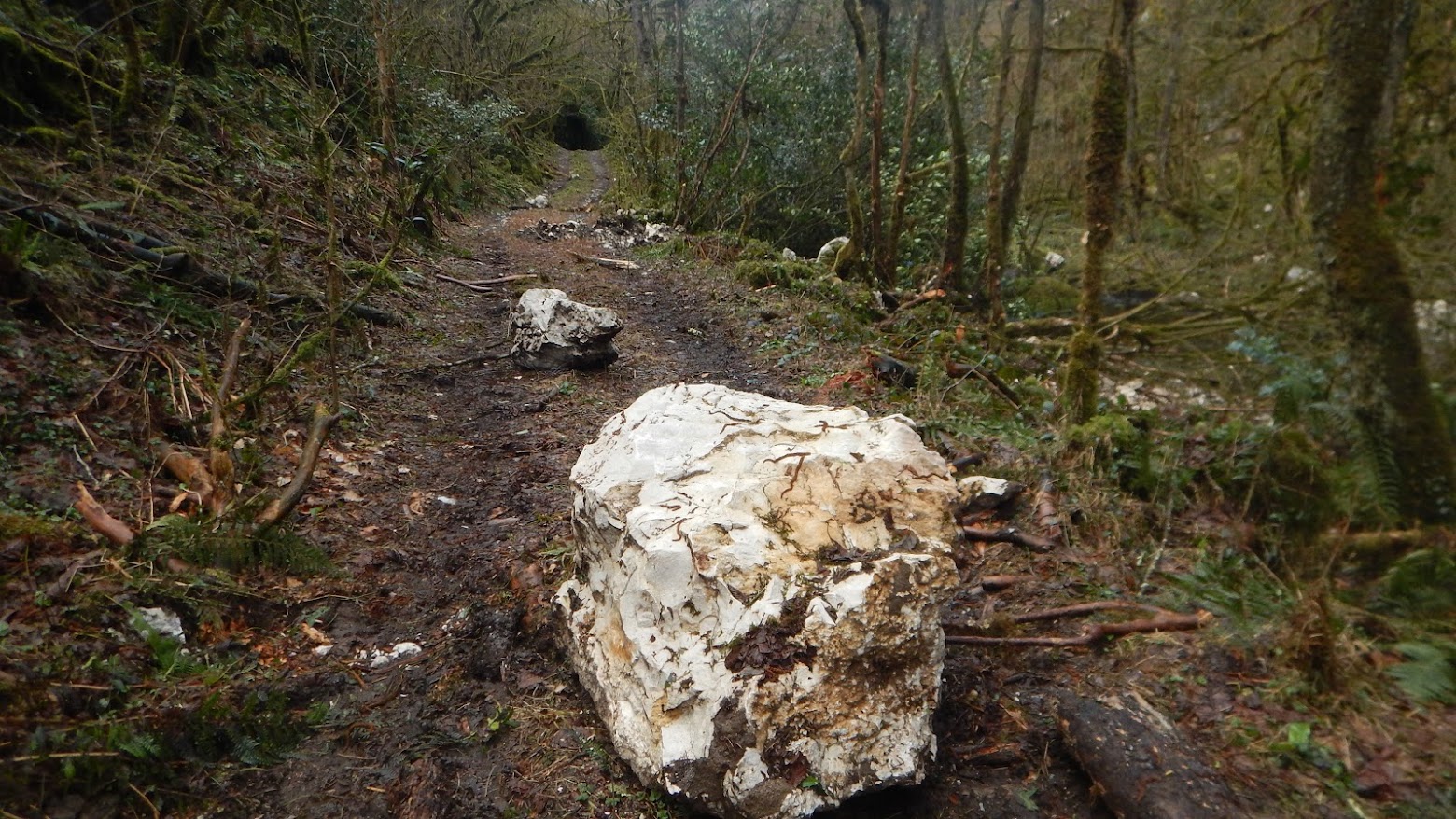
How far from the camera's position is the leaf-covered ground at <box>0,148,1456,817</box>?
2.11 metres

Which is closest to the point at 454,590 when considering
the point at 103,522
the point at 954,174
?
the point at 103,522

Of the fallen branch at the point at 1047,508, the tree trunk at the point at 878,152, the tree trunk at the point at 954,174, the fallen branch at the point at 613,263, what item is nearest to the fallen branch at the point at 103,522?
the fallen branch at the point at 1047,508

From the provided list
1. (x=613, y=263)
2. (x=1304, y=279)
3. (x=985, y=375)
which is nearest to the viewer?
(x=1304, y=279)

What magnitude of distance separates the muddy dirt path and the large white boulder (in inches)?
12.1

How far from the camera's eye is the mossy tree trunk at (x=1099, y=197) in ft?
13.3

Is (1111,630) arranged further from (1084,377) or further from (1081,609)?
(1084,377)

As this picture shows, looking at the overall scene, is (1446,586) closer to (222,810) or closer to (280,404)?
(222,810)

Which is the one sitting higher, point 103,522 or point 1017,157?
point 1017,157

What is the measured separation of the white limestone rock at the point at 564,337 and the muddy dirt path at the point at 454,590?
15cm

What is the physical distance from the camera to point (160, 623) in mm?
2541

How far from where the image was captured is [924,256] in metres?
11.5

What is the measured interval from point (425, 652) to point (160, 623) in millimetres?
921

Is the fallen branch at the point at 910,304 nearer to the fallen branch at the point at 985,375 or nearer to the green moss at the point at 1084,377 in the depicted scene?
the fallen branch at the point at 985,375

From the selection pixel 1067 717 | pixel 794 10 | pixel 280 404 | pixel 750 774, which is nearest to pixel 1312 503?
pixel 1067 717
